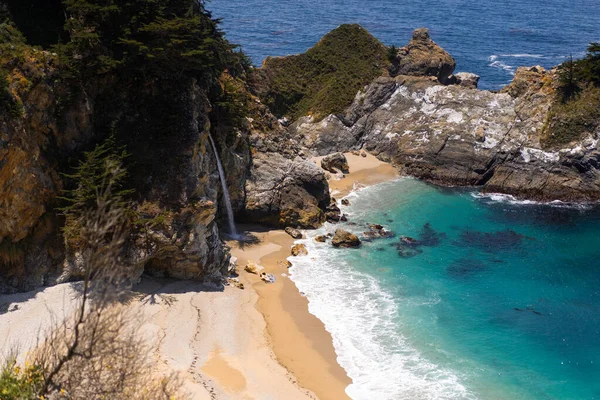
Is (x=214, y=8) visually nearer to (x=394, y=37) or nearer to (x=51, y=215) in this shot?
(x=394, y=37)

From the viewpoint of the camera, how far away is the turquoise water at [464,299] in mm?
27953

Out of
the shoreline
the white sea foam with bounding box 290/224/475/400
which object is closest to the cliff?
the white sea foam with bounding box 290/224/475/400

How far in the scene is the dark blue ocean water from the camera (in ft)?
293

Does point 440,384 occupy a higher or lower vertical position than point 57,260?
lower

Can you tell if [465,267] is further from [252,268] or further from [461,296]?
[252,268]

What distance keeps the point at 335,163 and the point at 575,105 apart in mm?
21094

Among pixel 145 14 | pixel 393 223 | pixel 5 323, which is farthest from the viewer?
pixel 393 223

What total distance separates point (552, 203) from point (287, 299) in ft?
86.9

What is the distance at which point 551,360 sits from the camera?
29.5 metres

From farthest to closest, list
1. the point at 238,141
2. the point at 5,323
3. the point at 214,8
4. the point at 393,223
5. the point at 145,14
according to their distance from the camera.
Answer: the point at 214,8 → the point at 393,223 → the point at 238,141 → the point at 145,14 → the point at 5,323

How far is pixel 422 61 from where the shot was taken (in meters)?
64.1

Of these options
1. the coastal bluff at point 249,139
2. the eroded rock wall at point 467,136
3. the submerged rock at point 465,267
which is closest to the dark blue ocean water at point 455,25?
the coastal bluff at point 249,139

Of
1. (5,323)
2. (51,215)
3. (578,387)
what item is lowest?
(578,387)

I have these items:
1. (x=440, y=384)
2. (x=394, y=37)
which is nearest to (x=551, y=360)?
(x=440, y=384)
